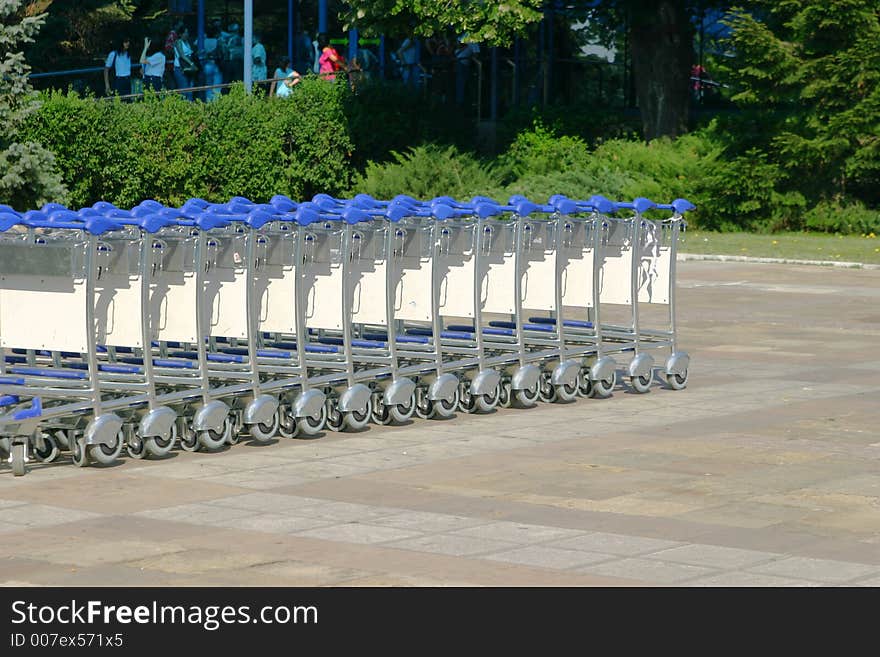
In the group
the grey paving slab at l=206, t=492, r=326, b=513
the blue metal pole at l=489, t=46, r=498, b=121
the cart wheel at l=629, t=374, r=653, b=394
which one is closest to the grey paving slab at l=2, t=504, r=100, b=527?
the grey paving slab at l=206, t=492, r=326, b=513

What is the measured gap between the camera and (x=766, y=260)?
92.8ft

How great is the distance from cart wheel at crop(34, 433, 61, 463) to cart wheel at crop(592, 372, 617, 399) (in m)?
4.73

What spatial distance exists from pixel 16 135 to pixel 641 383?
637 inches

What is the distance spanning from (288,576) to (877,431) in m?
5.69

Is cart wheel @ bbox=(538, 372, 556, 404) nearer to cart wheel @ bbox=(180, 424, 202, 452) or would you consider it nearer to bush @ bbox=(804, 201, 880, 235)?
cart wheel @ bbox=(180, 424, 202, 452)

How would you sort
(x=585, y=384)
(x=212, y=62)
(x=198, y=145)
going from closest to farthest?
(x=585, y=384)
(x=198, y=145)
(x=212, y=62)

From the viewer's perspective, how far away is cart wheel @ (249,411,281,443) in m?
11.2

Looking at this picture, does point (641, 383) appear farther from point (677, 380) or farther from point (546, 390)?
point (546, 390)

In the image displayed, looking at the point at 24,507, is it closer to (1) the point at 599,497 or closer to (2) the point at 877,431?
(1) the point at 599,497

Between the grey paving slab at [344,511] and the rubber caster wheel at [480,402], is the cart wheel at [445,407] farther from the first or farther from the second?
the grey paving slab at [344,511]

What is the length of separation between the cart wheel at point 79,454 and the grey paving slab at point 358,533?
2.32m

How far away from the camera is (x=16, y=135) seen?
89.2ft

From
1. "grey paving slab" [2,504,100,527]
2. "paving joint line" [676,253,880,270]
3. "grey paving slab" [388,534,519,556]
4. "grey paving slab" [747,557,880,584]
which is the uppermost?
"paving joint line" [676,253,880,270]

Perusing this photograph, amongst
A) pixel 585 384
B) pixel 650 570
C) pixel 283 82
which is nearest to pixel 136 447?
pixel 650 570
